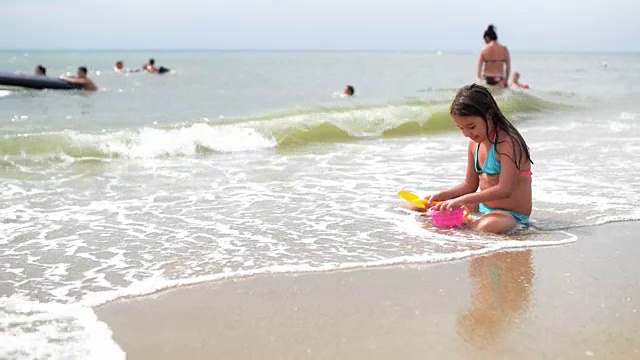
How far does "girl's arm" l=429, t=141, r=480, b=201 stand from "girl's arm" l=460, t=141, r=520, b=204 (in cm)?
35

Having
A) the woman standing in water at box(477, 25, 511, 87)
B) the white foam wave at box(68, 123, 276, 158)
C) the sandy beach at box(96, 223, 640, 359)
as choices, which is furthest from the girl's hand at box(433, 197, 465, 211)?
the woman standing in water at box(477, 25, 511, 87)

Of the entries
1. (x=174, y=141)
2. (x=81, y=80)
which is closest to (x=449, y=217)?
(x=174, y=141)

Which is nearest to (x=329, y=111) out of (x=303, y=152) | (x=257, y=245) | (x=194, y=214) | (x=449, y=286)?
(x=303, y=152)

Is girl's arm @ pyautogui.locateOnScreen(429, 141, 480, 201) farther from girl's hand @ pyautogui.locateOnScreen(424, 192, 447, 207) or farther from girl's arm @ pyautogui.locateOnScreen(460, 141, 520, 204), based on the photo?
Result: girl's arm @ pyautogui.locateOnScreen(460, 141, 520, 204)

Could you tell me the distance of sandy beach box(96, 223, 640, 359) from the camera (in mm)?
2754

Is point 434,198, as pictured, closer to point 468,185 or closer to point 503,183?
point 468,185

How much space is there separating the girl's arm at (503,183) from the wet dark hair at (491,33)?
9832mm

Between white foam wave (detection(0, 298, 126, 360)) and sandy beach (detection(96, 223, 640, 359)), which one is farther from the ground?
sandy beach (detection(96, 223, 640, 359))

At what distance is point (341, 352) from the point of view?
2721mm

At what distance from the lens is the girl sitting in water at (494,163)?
4598 millimetres

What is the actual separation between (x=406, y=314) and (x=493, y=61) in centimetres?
1234

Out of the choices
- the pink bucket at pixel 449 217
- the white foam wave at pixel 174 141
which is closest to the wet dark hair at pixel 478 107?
the pink bucket at pixel 449 217

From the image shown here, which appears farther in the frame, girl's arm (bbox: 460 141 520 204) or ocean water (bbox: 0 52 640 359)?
girl's arm (bbox: 460 141 520 204)

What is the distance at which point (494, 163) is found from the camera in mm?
4840
